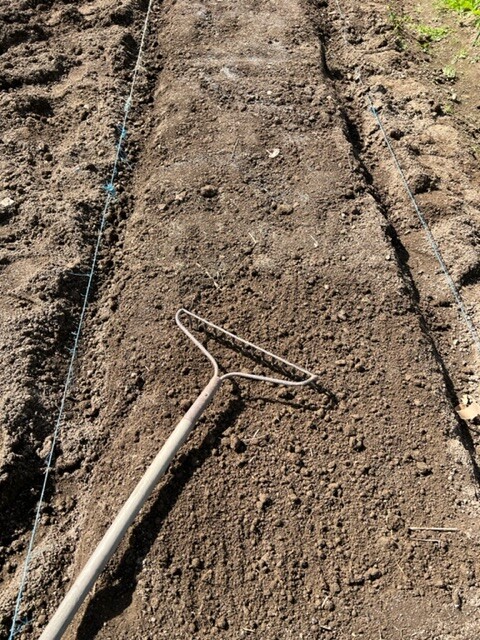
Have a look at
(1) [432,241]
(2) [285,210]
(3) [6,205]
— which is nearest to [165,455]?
(2) [285,210]

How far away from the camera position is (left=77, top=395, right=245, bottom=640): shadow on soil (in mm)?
2115

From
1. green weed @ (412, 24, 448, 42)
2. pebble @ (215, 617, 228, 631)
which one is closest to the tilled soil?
pebble @ (215, 617, 228, 631)

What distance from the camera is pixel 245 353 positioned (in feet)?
8.99

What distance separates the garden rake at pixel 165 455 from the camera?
77.6 inches

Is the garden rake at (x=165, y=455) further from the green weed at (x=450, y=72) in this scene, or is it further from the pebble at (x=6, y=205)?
the green weed at (x=450, y=72)

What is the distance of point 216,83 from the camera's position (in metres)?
3.93

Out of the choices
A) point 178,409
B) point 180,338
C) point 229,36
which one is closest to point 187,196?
point 180,338

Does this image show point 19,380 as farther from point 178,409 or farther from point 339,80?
point 339,80

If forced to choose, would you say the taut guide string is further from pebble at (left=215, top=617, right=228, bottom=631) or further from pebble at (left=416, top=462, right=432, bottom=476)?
pebble at (left=215, top=617, right=228, bottom=631)

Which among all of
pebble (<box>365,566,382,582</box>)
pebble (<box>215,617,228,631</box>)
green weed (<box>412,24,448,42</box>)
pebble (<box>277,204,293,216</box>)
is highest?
green weed (<box>412,24,448,42</box>)

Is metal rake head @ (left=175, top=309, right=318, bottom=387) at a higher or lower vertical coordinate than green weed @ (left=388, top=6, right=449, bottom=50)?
lower

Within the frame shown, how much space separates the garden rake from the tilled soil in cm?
9

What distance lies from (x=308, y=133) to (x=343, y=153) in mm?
301

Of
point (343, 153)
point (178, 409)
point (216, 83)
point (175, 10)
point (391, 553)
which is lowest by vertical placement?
point (391, 553)
